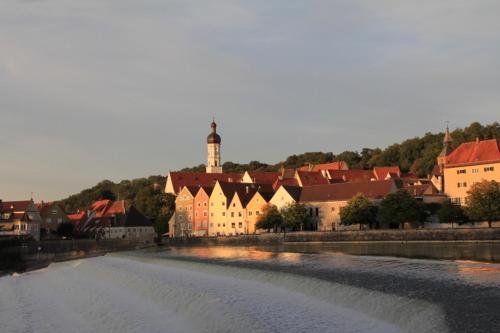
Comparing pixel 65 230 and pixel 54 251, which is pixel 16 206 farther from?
pixel 54 251

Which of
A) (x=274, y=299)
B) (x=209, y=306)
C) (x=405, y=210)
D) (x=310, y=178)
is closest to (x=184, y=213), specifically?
(x=310, y=178)

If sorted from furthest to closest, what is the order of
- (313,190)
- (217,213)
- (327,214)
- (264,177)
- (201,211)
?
(264,177), (201,211), (217,213), (313,190), (327,214)

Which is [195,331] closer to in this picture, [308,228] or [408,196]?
[408,196]

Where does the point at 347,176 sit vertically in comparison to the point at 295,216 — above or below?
above

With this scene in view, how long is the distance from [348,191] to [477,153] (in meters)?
20.1

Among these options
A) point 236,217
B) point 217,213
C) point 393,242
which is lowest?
point 393,242

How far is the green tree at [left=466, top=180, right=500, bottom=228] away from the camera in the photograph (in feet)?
240

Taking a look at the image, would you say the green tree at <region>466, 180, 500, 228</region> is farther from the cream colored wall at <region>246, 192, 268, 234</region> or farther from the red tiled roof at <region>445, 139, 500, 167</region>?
the cream colored wall at <region>246, 192, 268, 234</region>

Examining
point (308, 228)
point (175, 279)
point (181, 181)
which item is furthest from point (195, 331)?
point (181, 181)

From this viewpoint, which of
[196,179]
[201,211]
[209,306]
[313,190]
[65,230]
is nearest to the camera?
[209,306]

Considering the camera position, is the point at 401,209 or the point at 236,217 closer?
the point at 401,209

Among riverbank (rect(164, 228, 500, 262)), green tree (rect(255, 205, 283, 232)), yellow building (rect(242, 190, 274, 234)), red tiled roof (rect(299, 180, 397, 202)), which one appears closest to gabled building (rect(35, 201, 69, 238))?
riverbank (rect(164, 228, 500, 262))

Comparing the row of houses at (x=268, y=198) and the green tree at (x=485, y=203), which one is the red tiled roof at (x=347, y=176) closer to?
the row of houses at (x=268, y=198)

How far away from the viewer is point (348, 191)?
97.1 m
